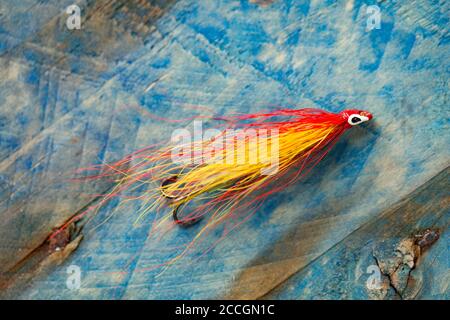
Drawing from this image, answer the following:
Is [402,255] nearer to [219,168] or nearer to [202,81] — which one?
[219,168]

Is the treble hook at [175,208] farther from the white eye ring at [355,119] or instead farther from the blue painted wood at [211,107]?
the white eye ring at [355,119]

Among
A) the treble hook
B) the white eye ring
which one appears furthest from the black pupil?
the treble hook

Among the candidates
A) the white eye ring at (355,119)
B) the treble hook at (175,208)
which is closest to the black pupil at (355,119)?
the white eye ring at (355,119)

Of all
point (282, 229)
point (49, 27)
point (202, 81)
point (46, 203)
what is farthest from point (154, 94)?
point (282, 229)

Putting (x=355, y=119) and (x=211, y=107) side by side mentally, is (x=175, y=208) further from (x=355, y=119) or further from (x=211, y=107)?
(x=355, y=119)

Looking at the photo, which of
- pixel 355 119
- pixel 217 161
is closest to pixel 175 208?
pixel 217 161

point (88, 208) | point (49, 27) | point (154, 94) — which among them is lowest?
point (88, 208)
